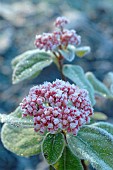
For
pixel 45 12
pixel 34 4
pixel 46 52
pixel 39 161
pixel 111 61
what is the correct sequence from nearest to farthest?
pixel 46 52 < pixel 39 161 < pixel 111 61 < pixel 45 12 < pixel 34 4

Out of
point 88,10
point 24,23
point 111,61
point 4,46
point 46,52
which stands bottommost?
point 46,52

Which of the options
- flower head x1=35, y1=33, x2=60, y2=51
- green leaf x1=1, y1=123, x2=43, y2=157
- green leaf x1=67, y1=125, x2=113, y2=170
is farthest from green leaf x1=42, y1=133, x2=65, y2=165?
flower head x1=35, y1=33, x2=60, y2=51

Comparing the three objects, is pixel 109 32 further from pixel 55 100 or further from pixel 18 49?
pixel 55 100

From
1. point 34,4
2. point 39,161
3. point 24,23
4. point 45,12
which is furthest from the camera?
point 34,4

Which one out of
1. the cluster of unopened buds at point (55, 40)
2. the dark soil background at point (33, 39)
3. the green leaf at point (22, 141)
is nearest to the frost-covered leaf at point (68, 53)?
the cluster of unopened buds at point (55, 40)

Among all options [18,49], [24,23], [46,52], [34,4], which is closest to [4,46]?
[18,49]

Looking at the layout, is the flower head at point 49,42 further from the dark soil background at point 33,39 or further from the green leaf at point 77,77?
the dark soil background at point 33,39
